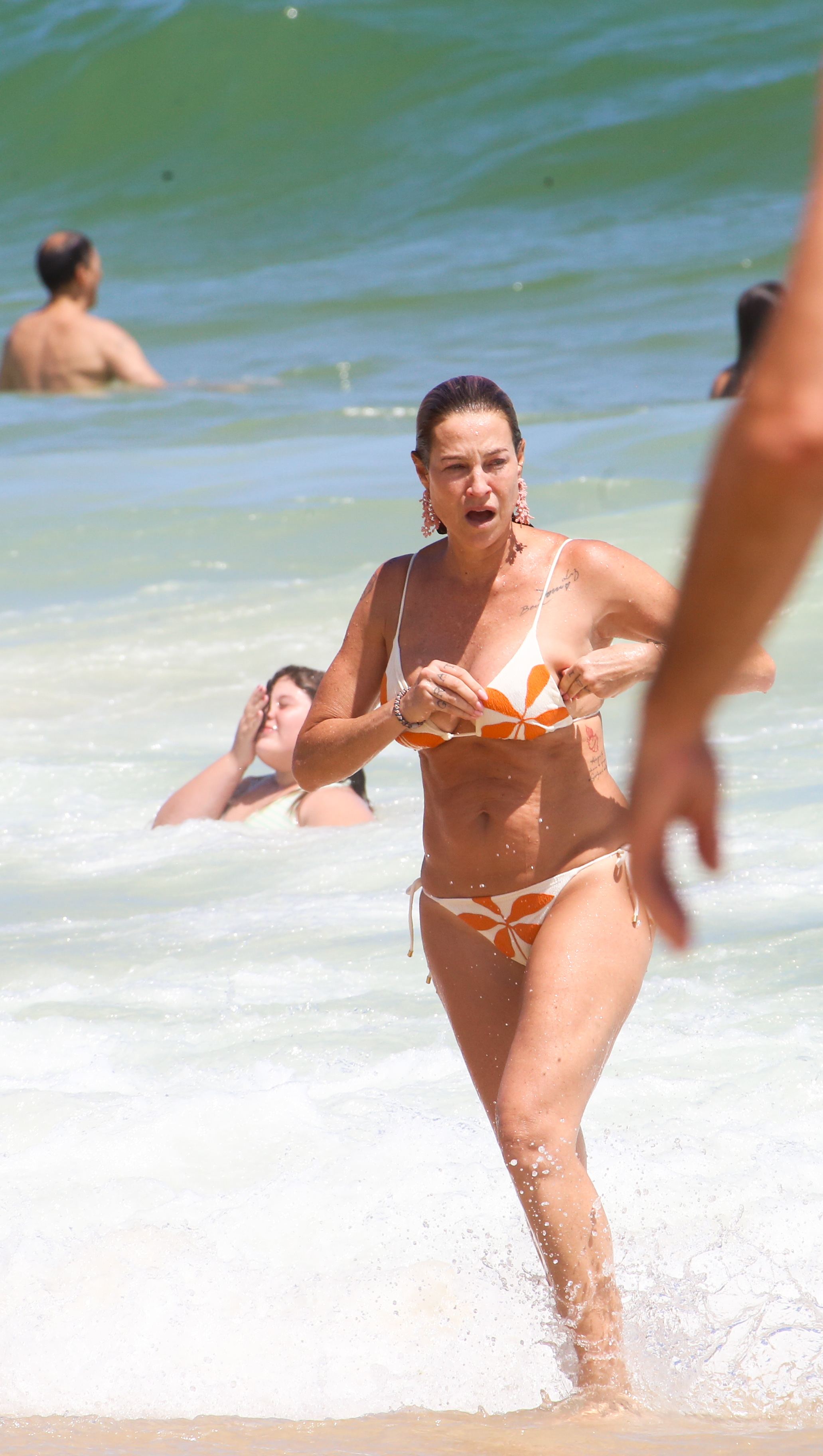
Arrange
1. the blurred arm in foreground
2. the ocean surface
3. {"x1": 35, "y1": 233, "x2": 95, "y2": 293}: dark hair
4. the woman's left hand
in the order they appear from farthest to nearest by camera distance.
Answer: {"x1": 35, "y1": 233, "x2": 95, "y2": 293}: dark hair → the ocean surface → the woman's left hand → the blurred arm in foreground

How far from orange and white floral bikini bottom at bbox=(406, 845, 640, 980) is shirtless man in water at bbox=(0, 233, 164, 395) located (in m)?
9.93

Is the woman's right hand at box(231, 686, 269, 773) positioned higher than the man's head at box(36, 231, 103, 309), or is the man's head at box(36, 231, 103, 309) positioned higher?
the man's head at box(36, 231, 103, 309)

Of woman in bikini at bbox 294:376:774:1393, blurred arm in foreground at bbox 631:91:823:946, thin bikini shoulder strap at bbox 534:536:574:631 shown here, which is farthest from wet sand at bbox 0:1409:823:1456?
blurred arm in foreground at bbox 631:91:823:946

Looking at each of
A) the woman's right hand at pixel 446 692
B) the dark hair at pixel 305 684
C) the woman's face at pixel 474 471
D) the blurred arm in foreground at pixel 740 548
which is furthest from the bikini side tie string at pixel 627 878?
the dark hair at pixel 305 684

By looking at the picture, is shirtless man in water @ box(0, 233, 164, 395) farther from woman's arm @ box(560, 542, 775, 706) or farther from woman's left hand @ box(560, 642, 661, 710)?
woman's left hand @ box(560, 642, 661, 710)

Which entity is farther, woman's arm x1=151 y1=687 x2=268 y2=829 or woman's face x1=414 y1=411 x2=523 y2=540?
woman's arm x1=151 y1=687 x2=268 y2=829

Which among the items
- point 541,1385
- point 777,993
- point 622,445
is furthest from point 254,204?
point 541,1385

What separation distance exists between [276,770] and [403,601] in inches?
134

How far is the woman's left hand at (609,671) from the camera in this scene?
3162 millimetres

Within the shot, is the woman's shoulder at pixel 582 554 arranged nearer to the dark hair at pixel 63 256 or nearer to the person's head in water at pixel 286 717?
the person's head in water at pixel 286 717

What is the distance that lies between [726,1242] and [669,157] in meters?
18.7

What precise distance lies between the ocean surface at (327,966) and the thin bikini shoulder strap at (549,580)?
51.4 inches

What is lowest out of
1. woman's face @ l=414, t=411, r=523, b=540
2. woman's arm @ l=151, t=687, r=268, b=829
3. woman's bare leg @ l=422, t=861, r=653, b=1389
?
woman's arm @ l=151, t=687, r=268, b=829

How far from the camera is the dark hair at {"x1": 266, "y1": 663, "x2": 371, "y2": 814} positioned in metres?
6.70
